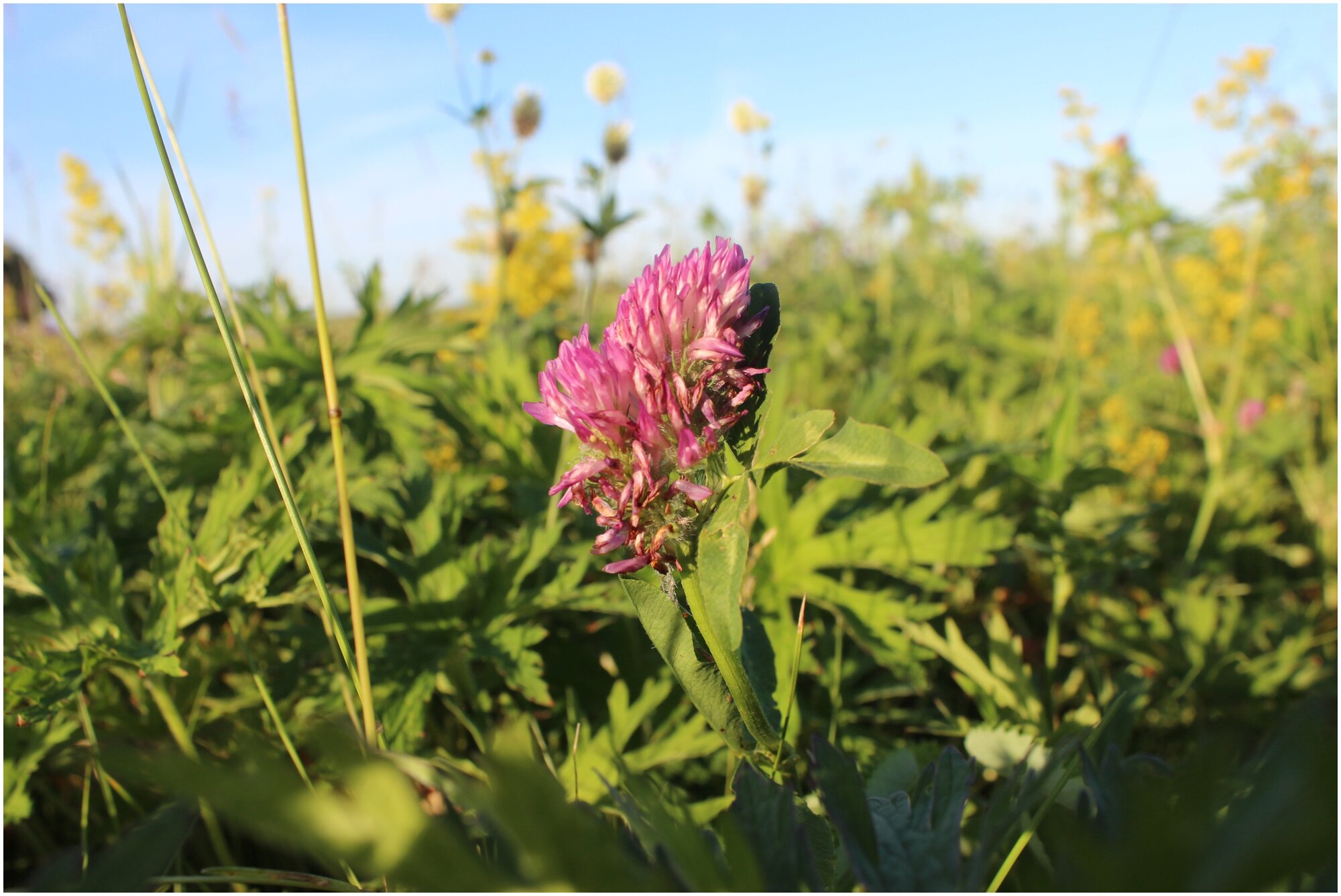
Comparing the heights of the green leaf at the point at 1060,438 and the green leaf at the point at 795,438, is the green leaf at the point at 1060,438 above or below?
below

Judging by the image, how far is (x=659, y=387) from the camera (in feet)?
2.57

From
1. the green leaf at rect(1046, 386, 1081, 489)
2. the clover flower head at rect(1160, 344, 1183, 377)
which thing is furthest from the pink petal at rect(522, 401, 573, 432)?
the clover flower head at rect(1160, 344, 1183, 377)

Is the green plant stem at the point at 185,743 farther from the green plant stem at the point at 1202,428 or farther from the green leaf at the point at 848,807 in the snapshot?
the green plant stem at the point at 1202,428

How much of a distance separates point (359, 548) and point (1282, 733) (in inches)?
54.5

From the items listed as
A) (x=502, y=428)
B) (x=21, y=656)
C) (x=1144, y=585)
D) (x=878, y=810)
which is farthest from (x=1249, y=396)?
(x=21, y=656)

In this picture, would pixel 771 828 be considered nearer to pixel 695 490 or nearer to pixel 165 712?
pixel 695 490

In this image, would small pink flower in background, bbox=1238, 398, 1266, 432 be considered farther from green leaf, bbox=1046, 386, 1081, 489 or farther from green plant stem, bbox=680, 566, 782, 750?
green plant stem, bbox=680, 566, 782, 750

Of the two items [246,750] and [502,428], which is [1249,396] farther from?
[246,750]

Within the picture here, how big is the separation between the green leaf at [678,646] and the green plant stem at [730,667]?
0.01m

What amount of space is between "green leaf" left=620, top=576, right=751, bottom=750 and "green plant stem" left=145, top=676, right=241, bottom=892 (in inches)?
36.2

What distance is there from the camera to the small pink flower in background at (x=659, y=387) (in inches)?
30.5

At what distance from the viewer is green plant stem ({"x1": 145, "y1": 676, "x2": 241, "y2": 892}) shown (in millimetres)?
1255

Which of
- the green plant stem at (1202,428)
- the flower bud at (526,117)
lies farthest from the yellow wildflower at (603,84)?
the green plant stem at (1202,428)

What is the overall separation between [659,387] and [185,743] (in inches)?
43.3
